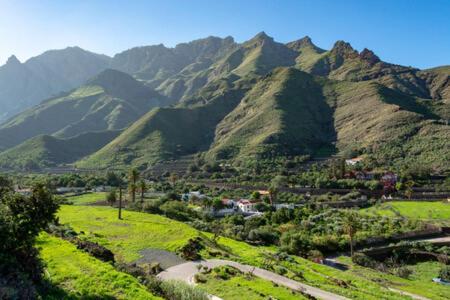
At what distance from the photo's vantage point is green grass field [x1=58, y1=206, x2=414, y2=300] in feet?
107

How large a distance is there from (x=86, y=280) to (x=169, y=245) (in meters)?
17.5

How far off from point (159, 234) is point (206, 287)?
16.5 m

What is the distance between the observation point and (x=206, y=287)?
25719 millimetres

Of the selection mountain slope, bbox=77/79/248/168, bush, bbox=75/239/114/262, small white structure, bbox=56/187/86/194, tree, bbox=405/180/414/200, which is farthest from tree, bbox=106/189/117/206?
mountain slope, bbox=77/79/248/168

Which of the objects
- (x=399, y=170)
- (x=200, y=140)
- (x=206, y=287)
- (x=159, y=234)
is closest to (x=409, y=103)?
(x=399, y=170)

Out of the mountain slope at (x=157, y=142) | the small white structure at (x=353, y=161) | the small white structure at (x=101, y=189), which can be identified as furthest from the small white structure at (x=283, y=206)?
the mountain slope at (x=157, y=142)

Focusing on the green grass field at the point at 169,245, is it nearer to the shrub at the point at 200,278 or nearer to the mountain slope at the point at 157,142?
the shrub at the point at 200,278

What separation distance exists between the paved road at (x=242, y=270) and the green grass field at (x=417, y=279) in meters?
11.8

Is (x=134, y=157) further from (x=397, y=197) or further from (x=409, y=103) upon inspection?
(x=409, y=103)

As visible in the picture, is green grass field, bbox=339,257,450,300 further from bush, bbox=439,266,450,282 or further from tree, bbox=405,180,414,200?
tree, bbox=405,180,414,200

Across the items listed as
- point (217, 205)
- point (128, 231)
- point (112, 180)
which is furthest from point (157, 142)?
point (128, 231)

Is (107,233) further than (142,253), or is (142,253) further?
(107,233)

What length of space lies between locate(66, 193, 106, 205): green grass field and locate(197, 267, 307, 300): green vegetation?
58366 millimetres

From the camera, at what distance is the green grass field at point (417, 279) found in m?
36.3
